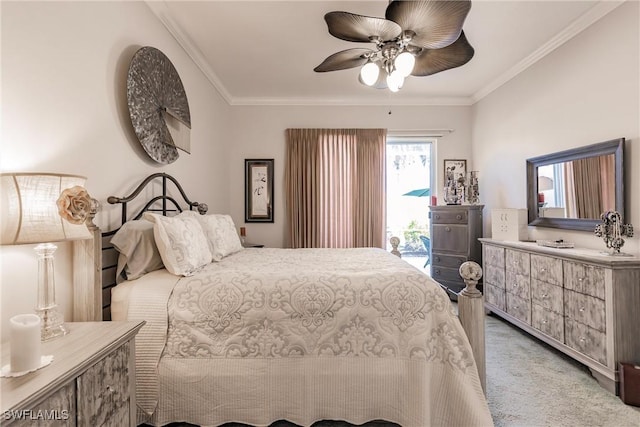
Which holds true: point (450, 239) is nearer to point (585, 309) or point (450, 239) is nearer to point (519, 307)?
point (519, 307)

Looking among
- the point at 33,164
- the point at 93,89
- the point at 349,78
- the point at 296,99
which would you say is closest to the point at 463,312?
the point at 33,164

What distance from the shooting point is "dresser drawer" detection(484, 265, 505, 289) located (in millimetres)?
3143

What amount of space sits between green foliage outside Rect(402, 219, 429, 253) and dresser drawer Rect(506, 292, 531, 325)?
183 centimetres

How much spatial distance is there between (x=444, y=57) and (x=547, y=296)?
85.4 inches

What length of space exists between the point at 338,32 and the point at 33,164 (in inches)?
74.0

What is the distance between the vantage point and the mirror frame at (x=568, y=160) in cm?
228

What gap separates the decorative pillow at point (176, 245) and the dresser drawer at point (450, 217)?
127 inches

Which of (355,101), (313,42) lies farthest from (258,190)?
(313,42)

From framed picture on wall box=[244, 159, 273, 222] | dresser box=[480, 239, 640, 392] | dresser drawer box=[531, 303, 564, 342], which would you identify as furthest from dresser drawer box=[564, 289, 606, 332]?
framed picture on wall box=[244, 159, 273, 222]

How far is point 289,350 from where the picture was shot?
162 centimetres

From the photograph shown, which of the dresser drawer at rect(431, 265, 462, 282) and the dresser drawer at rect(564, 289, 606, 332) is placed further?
the dresser drawer at rect(431, 265, 462, 282)

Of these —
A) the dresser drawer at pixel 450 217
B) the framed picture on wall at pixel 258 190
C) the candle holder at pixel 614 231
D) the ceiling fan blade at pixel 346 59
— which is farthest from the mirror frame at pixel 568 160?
the framed picture on wall at pixel 258 190

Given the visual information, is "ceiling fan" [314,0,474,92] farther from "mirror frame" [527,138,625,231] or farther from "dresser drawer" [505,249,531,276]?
"dresser drawer" [505,249,531,276]

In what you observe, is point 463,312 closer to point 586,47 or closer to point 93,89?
point 93,89
